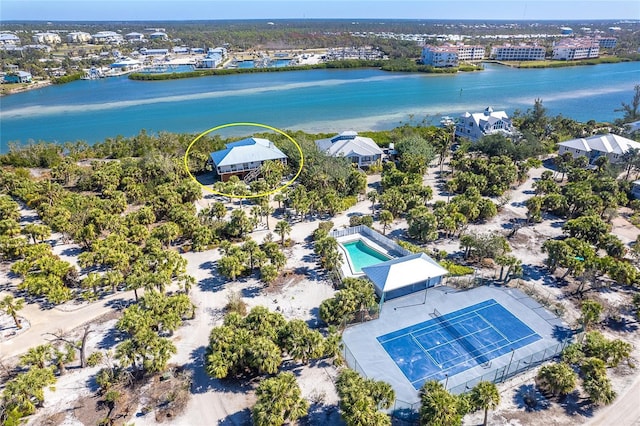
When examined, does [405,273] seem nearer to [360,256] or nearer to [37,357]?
[360,256]

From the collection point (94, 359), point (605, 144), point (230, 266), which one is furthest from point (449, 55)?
point (94, 359)

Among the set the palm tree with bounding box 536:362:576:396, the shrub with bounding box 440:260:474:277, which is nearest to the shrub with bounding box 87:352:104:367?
the shrub with bounding box 440:260:474:277

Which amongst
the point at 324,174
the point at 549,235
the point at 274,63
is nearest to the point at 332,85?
the point at 274,63

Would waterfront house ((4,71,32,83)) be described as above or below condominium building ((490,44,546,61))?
below

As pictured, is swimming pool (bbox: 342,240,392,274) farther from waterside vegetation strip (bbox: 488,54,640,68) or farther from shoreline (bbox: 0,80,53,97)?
waterside vegetation strip (bbox: 488,54,640,68)

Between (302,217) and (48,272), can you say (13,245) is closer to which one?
(48,272)

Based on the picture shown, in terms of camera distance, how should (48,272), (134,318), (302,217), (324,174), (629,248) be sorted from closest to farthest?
(134,318), (48,272), (629,248), (302,217), (324,174)
